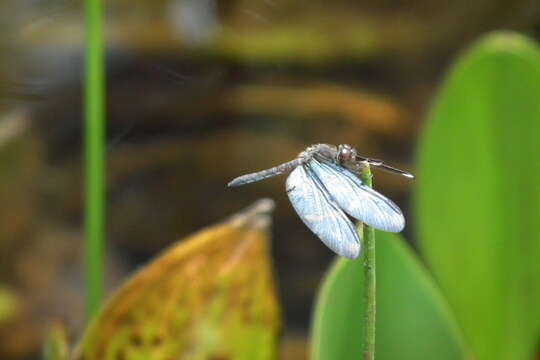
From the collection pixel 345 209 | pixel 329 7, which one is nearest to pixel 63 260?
pixel 329 7

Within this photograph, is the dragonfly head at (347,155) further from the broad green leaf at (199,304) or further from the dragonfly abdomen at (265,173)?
the broad green leaf at (199,304)

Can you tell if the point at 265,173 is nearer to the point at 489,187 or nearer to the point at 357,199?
the point at 357,199

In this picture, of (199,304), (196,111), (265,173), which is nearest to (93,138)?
(199,304)

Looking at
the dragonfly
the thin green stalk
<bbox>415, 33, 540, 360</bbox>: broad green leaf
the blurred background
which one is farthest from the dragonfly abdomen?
the blurred background

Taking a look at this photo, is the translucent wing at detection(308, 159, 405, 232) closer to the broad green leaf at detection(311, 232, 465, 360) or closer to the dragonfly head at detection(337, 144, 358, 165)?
the dragonfly head at detection(337, 144, 358, 165)

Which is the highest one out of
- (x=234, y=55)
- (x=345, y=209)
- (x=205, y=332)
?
(x=234, y=55)

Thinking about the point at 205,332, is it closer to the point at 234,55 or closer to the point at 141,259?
the point at 141,259

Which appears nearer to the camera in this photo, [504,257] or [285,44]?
[504,257]
